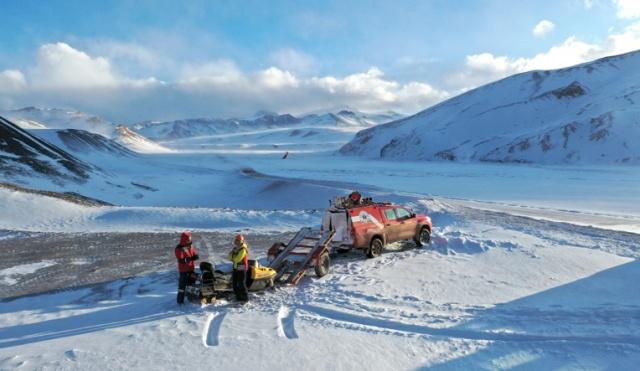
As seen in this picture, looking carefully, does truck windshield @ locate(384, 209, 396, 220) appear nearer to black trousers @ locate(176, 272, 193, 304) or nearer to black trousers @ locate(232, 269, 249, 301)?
black trousers @ locate(232, 269, 249, 301)

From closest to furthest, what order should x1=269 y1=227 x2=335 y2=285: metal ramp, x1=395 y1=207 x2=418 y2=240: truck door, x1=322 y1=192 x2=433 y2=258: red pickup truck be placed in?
x1=269 y1=227 x2=335 y2=285: metal ramp < x1=322 y1=192 x2=433 y2=258: red pickup truck < x1=395 y1=207 x2=418 y2=240: truck door

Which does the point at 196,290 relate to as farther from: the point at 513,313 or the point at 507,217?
the point at 507,217

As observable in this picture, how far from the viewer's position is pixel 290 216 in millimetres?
25219

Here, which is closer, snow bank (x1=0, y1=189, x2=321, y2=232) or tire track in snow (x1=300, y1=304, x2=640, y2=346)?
tire track in snow (x1=300, y1=304, x2=640, y2=346)

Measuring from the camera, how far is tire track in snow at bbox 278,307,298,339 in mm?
8961

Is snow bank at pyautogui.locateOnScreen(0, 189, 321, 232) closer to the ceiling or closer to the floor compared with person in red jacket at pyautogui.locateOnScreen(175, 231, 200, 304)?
closer to the floor

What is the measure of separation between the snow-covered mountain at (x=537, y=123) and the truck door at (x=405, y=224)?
7982cm

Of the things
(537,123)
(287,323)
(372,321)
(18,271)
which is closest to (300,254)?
(287,323)

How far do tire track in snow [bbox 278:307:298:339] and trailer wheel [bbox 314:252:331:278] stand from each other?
104 inches

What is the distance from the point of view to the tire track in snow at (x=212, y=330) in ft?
28.0

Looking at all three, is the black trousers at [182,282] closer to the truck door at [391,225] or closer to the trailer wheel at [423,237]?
the truck door at [391,225]

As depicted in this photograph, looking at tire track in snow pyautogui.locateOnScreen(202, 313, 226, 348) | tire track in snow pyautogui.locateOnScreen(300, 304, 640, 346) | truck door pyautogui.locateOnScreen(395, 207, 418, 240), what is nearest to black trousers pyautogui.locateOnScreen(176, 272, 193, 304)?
tire track in snow pyautogui.locateOnScreen(202, 313, 226, 348)

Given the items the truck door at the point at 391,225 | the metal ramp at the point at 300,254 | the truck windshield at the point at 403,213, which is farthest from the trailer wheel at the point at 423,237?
the metal ramp at the point at 300,254

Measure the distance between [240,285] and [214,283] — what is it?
1.87ft
